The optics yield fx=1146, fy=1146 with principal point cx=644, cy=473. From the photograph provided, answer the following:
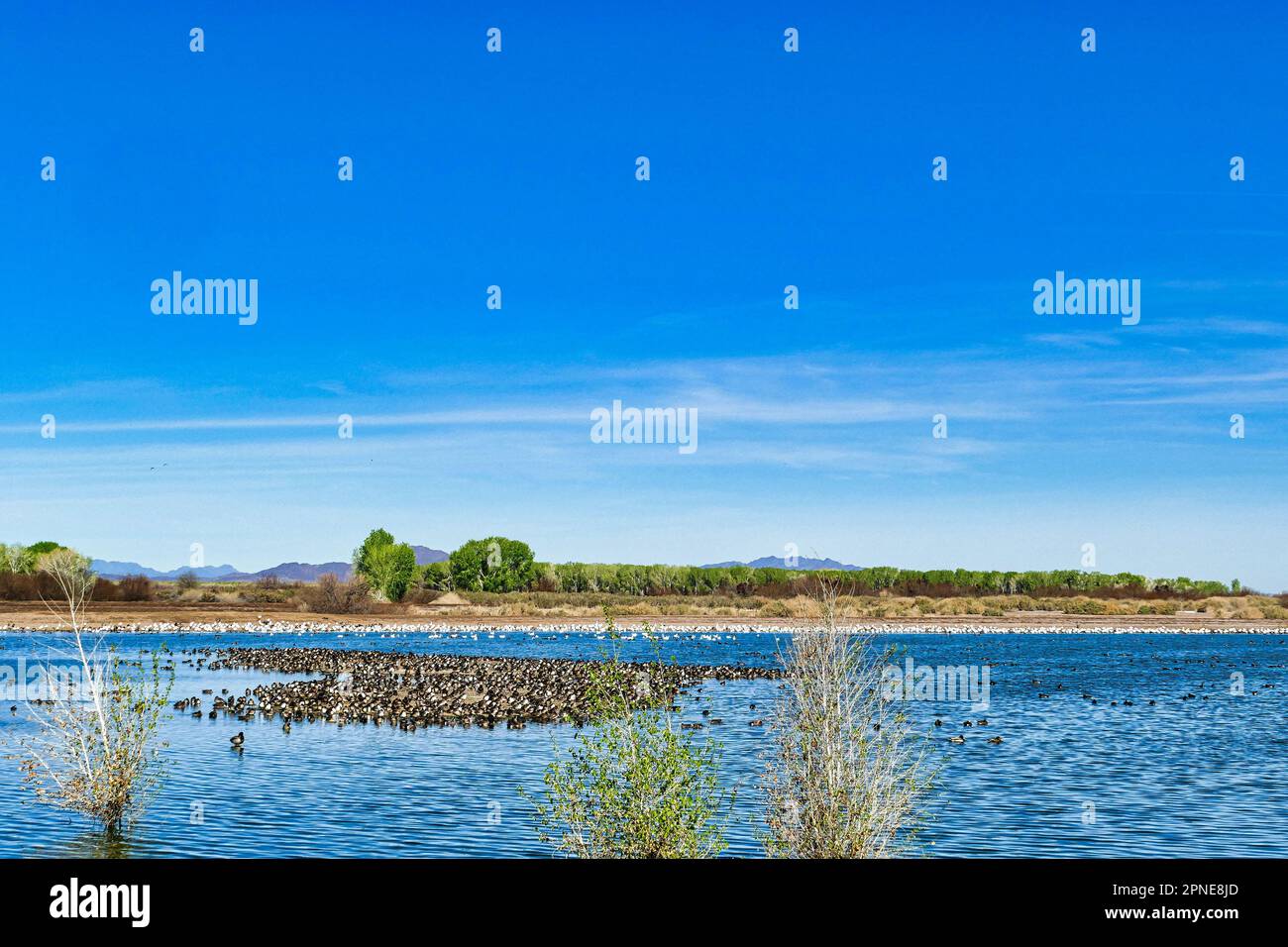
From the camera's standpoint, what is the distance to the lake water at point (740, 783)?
2067 cm

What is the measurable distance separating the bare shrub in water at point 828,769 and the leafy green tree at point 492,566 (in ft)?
409

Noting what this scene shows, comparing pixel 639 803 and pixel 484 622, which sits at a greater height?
pixel 639 803

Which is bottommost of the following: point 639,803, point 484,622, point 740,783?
point 484,622

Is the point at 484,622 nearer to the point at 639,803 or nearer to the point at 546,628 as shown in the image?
the point at 546,628

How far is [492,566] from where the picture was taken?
452 ft

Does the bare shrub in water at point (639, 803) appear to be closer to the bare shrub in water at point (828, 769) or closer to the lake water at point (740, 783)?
the bare shrub in water at point (828, 769)

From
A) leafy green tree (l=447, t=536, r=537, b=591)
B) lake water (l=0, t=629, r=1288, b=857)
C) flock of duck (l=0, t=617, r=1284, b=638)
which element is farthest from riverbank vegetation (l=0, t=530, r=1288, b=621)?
lake water (l=0, t=629, r=1288, b=857)

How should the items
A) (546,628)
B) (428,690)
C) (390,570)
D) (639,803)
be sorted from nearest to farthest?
1. (639,803)
2. (428,690)
3. (546,628)
4. (390,570)

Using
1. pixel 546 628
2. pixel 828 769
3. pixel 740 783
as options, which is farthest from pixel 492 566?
pixel 828 769

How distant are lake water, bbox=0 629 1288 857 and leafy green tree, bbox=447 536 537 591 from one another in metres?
86.8

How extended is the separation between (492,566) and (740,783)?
118m
